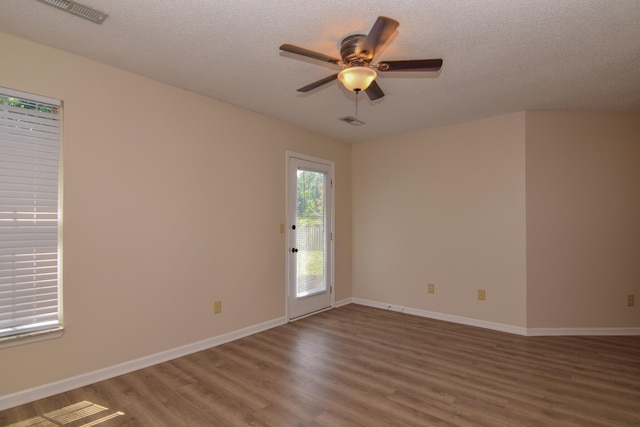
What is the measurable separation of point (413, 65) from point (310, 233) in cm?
290

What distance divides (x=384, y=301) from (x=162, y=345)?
3051mm

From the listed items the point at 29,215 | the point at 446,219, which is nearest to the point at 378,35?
the point at 29,215

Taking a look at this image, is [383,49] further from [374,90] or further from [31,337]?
[31,337]

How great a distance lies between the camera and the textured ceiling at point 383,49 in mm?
1996

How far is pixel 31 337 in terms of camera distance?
2.36 meters

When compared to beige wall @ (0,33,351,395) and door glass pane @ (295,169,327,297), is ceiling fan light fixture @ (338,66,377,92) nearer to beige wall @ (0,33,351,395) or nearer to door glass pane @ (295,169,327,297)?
beige wall @ (0,33,351,395)

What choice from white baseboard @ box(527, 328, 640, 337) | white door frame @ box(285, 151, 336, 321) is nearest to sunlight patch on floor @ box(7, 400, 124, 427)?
white door frame @ box(285, 151, 336, 321)

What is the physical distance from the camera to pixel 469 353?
3285 millimetres

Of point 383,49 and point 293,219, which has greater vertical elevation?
point 383,49

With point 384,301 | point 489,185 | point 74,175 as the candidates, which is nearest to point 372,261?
point 384,301

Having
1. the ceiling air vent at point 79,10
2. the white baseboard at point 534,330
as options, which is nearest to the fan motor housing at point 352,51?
the ceiling air vent at point 79,10

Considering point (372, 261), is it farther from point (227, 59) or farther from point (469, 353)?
point (227, 59)

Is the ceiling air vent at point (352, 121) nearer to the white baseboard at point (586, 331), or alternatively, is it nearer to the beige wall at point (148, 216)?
the beige wall at point (148, 216)

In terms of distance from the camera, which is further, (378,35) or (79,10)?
(79,10)
